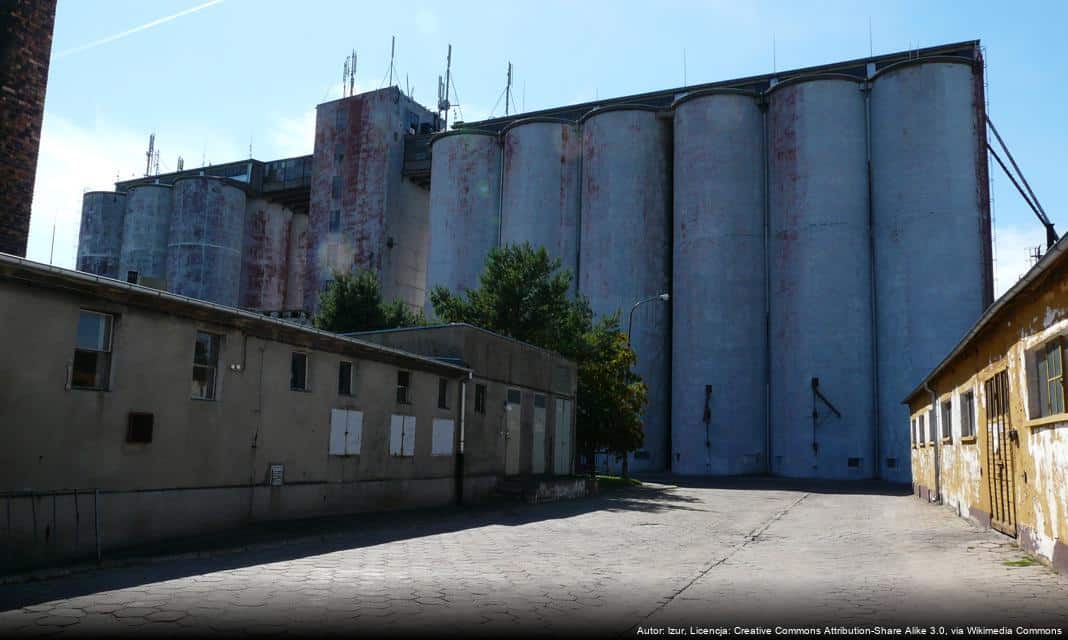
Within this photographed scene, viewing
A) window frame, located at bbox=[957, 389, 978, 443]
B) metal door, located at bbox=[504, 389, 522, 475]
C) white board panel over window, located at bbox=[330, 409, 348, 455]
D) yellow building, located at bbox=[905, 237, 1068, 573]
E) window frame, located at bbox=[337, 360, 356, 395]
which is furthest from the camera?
metal door, located at bbox=[504, 389, 522, 475]

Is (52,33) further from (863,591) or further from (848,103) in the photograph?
(848,103)

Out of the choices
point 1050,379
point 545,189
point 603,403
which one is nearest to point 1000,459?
point 1050,379

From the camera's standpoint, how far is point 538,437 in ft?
93.9

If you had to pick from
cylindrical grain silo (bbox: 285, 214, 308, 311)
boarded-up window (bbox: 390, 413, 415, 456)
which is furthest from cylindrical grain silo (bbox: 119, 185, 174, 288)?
boarded-up window (bbox: 390, 413, 415, 456)

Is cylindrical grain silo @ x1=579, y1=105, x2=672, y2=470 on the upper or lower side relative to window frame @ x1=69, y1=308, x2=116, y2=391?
upper

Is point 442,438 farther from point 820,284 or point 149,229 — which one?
point 149,229

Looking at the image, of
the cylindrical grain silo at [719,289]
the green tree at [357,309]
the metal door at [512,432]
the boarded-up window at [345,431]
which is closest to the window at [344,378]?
the boarded-up window at [345,431]

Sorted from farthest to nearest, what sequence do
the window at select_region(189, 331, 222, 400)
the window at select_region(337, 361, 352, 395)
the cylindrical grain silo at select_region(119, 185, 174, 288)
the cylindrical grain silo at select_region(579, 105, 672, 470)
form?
the cylindrical grain silo at select_region(119, 185, 174, 288), the cylindrical grain silo at select_region(579, 105, 672, 470), the window at select_region(337, 361, 352, 395), the window at select_region(189, 331, 222, 400)

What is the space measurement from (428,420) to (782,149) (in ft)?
115

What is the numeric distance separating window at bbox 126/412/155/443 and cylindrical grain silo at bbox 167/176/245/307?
60.3 metres

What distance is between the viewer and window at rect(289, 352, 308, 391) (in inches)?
675

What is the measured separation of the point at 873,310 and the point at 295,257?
175ft

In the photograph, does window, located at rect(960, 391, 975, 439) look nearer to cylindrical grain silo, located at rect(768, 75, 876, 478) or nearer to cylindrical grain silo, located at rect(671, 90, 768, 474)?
cylindrical grain silo, located at rect(768, 75, 876, 478)

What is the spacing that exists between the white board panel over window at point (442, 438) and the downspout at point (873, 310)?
29.8m
